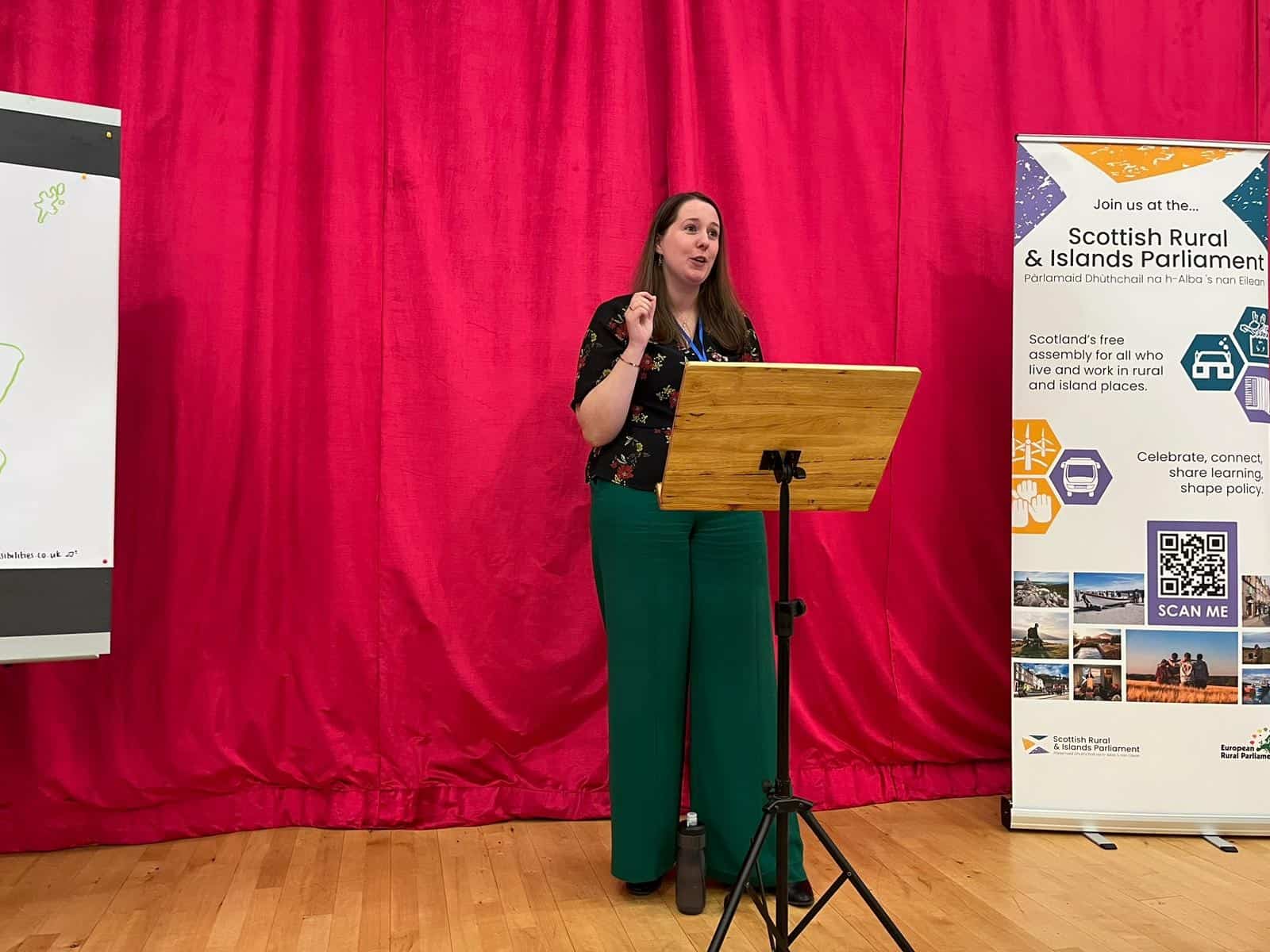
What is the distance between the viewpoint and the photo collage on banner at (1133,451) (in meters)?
3.09

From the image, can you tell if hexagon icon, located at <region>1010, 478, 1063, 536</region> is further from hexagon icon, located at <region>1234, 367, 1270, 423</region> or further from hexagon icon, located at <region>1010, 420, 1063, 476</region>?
hexagon icon, located at <region>1234, 367, 1270, 423</region>

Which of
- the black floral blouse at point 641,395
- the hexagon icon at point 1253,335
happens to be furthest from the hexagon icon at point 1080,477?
the black floral blouse at point 641,395

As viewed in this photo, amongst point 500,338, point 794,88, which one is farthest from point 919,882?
point 794,88

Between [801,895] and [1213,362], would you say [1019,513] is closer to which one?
[1213,362]

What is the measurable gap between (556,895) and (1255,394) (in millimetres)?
2380

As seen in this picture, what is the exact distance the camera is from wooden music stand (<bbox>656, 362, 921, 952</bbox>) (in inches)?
73.6

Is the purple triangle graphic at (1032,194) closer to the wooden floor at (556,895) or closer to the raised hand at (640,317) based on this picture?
the raised hand at (640,317)

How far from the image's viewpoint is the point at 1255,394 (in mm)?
A: 3131

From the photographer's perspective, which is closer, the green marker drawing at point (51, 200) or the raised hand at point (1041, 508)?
the green marker drawing at point (51, 200)

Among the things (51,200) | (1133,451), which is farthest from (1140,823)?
(51,200)

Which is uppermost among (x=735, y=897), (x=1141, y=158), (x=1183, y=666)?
(x=1141, y=158)

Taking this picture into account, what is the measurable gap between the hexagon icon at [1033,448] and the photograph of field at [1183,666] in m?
0.54

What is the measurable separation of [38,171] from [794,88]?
2143 millimetres

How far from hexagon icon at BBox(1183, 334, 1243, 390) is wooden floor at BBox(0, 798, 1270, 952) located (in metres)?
1.28
